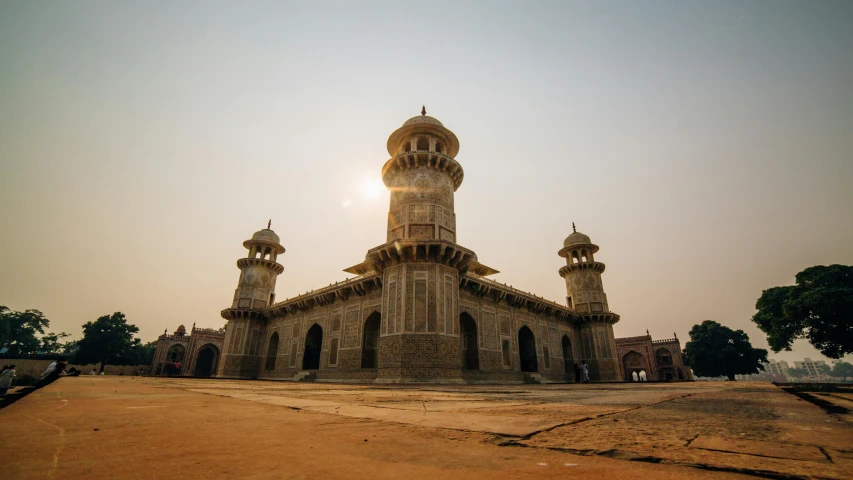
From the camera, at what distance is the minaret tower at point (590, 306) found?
82.8 feet

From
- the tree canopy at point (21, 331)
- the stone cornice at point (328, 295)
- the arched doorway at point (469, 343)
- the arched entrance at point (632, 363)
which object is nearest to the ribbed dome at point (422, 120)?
the stone cornice at point (328, 295)

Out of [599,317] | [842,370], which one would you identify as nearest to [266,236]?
[599,317]

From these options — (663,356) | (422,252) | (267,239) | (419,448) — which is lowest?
(419,448)

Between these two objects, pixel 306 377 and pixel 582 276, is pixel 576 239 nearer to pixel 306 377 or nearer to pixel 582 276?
pixel 582 276

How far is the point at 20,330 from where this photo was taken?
50938 millimetres

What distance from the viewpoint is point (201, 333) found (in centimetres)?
3672

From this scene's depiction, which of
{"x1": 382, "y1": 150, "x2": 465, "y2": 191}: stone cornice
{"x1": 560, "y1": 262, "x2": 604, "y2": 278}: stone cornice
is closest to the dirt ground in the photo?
{"x1": 382, "y1": 150, "x2": 465, "y2": 191}: stone cornice

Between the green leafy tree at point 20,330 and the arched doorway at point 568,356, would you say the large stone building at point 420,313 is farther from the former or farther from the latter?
the green leafy tree at point 20,330

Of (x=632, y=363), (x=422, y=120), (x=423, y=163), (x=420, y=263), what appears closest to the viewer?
(x=420, y=263)

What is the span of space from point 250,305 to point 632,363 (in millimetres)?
37626

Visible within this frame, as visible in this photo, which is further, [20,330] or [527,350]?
[20,330]

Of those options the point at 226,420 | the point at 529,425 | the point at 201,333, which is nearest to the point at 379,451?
the point at 529,425

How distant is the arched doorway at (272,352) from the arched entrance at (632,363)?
114 feet

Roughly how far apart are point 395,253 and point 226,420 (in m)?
12.8
